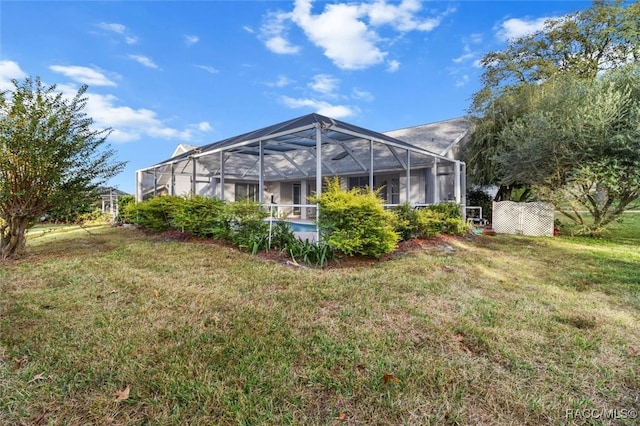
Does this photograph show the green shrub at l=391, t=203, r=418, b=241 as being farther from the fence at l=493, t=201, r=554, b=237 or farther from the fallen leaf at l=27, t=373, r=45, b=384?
the fallen leaf at l=27, t=373, r=45, b=384

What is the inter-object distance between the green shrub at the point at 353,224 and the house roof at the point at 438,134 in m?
9.74

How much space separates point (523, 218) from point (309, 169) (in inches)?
394

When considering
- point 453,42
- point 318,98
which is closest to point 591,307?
point 453,42

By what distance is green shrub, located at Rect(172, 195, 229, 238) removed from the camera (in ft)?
27.8

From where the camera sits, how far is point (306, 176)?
55.4ft

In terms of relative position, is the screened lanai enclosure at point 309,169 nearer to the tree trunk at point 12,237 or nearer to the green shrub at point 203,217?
the green shrub at point 203,217

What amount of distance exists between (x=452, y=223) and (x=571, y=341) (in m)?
7.63

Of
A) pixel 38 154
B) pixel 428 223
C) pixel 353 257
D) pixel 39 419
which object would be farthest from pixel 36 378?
pixel 428 223

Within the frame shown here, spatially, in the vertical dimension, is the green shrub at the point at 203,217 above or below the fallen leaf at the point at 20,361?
above

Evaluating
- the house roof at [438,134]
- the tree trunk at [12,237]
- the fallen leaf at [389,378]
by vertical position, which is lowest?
the fallen leaf at [389,378]

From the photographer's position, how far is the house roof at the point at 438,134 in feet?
51.6

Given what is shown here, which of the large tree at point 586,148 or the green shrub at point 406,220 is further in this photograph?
the large tree at point 586,148

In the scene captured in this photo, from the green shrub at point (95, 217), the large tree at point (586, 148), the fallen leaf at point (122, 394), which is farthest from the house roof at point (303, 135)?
the green shrub at point (95, 217)

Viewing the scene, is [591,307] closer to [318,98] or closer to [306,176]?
[306,176]
